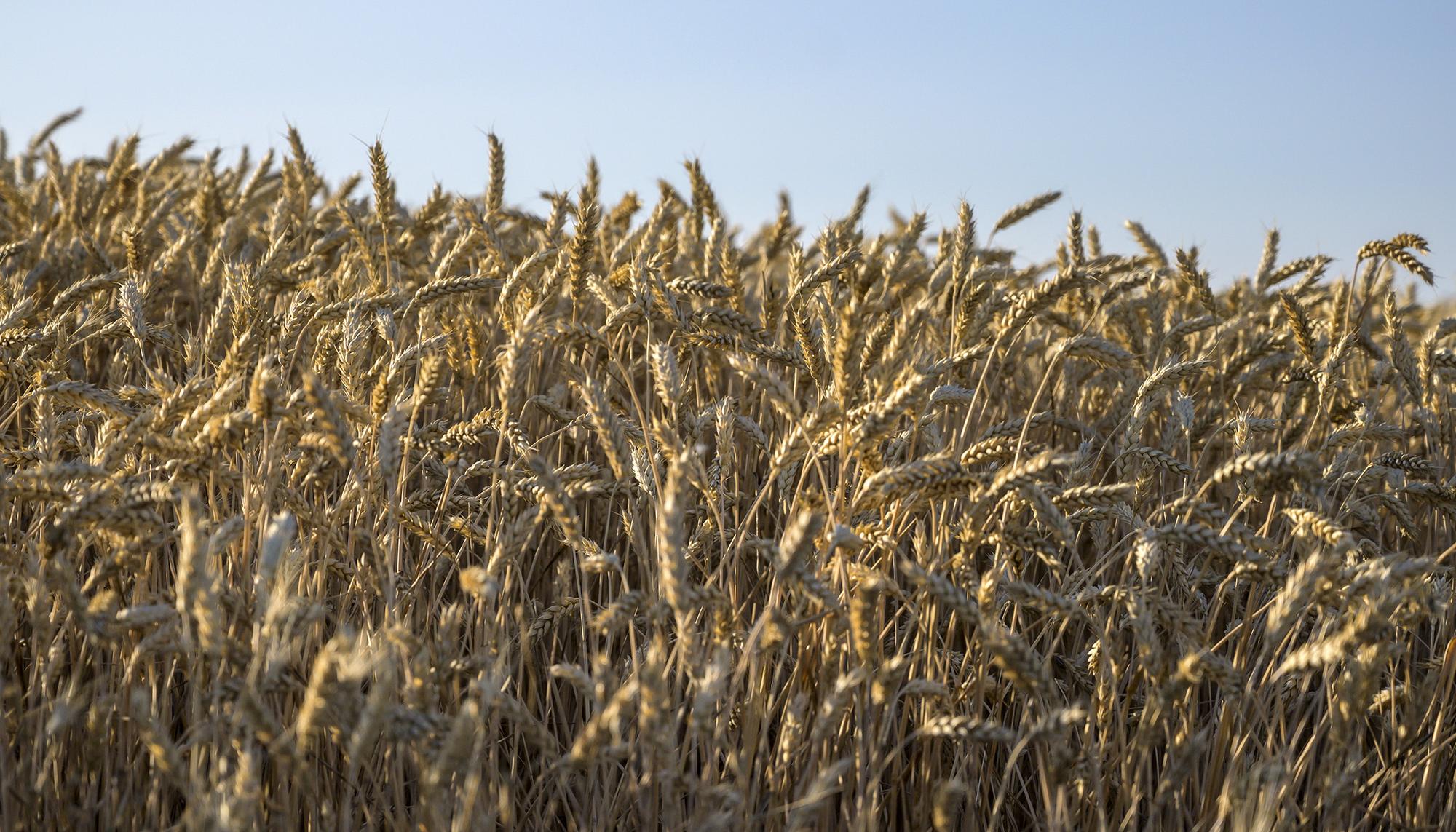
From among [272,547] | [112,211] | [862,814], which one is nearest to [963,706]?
[862,814]

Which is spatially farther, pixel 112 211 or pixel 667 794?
pixel 112 211

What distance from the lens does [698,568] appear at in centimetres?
270

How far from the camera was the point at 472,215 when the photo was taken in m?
3.18

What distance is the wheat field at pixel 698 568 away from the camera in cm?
153

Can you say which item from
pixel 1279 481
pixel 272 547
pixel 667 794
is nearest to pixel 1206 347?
pixel 1279 481

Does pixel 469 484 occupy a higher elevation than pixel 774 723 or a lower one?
higher

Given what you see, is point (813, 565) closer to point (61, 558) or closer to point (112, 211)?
point (61, 558)

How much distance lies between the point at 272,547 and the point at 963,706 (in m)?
1.55

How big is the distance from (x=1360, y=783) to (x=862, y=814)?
4.73ft

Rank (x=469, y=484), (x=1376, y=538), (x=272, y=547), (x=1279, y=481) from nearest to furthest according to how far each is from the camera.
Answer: (x=272, y=547)
(x=1279, y=481)
(x=469, y=484)
(x=1376, y=538)

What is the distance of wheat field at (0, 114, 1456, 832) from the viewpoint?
1530 millimetres

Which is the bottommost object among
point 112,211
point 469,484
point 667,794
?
point 667,794

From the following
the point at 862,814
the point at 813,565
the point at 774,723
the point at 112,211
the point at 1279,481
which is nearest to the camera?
the point at 862,814

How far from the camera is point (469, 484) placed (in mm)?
3029
